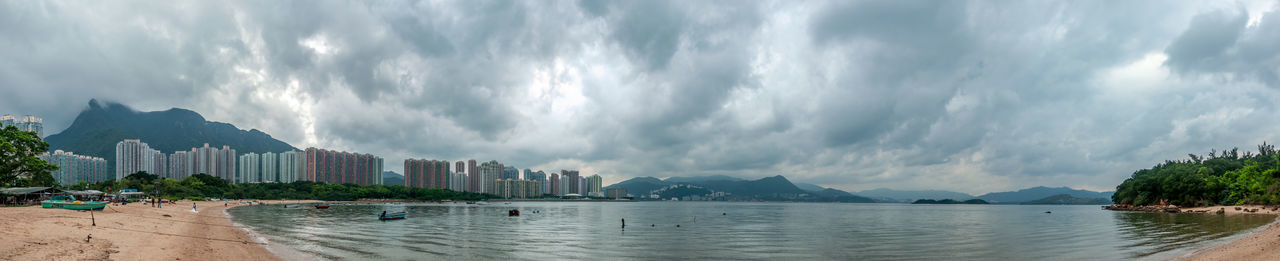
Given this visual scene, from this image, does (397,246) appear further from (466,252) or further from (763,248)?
(763,248)

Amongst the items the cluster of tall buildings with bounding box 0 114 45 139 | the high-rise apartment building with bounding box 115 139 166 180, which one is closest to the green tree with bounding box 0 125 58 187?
the cluster of tall buildings with bounding box 0 114 45 139

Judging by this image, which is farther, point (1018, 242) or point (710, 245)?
point (1018, 242)

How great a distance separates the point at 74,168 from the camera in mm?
171250

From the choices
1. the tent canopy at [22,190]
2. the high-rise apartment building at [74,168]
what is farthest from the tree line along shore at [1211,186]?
the high-rise apartment building at [74,168]

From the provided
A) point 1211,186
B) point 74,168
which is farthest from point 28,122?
point 1211,186

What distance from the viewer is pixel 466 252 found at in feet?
99.9

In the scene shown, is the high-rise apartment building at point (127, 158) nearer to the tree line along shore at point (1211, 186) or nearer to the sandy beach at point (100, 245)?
the sandy beach at point (100, 245)

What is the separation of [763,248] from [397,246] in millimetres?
21598

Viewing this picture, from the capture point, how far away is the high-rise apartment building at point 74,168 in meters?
162

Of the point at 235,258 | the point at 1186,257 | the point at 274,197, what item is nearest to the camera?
the point at 235,258

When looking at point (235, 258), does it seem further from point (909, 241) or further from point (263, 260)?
point (909, 241)

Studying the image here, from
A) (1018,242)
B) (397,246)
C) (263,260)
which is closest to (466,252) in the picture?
(397,246)

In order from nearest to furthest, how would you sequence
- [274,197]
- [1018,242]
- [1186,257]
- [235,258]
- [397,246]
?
[235,258]
[1186,257]
[397,246]
[1018,242]
[274,197]

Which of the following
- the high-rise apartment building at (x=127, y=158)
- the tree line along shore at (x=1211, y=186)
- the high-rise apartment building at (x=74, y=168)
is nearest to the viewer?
the tree line along shore at (x=1211, y=186)
